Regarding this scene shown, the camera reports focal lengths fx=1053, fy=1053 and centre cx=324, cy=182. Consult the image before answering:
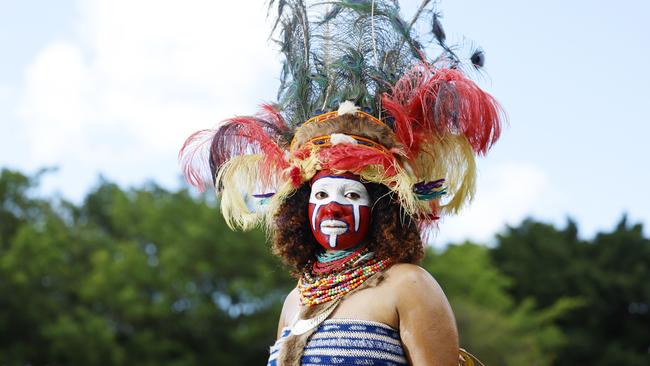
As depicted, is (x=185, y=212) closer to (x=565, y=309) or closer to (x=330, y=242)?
(x=565, y=309)

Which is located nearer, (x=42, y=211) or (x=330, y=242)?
(x=330, y=242)

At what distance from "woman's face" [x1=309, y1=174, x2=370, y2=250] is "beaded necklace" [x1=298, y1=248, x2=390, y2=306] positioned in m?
0.08

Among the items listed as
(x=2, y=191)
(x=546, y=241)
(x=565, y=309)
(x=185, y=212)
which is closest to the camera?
(x=2, y=191)

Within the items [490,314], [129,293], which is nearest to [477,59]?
[129,293]

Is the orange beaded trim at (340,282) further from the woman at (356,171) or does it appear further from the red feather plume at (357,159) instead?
the red feather plume at (357,159)

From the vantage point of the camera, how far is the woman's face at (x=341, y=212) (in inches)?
195

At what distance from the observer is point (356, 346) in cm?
466

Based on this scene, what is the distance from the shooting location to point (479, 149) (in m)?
5.09

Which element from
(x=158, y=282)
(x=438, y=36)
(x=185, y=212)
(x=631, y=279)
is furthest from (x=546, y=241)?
(x=438, y=36)

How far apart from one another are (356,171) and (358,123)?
10.3 inches

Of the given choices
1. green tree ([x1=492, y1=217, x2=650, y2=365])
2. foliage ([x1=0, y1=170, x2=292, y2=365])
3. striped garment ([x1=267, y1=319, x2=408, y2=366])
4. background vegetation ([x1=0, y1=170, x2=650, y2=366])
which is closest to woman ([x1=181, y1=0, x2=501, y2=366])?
striped garment ([x1=267, y1=319, x2=408, y2=366])

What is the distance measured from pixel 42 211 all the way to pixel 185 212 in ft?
15.7

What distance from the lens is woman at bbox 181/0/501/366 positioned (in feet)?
15.6

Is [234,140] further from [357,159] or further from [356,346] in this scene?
[356,346]
